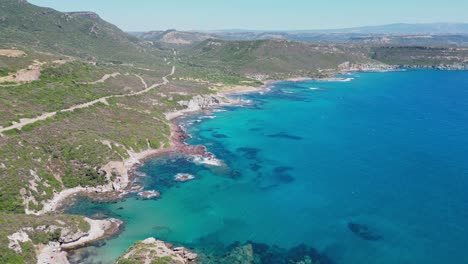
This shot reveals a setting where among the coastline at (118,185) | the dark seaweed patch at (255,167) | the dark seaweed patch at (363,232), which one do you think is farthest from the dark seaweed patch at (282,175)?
the dark seaweed patch at (363,232)

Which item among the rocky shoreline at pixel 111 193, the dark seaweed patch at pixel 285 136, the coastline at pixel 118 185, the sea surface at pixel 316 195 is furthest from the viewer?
the dark seaweed patch at pixel 285 136


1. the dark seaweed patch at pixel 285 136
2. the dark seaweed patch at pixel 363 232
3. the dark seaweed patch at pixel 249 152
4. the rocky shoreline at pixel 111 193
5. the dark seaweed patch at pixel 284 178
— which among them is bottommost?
the dark seaweed patch at pixel 363 232

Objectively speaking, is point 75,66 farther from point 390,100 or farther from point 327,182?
point 390,100

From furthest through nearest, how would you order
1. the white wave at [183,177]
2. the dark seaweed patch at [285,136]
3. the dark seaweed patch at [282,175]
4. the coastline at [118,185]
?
the dark seaweed patch at [285,136]
the dark seaweed patch at [282,175]
the white wave at [183,177]
the coastline at [118,185]

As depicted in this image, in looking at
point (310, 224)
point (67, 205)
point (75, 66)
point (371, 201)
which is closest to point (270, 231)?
point (310, 224)

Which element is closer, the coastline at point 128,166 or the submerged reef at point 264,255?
the submerged reef at point 264,255

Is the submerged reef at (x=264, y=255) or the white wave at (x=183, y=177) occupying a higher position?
the white wave at (x=183, y=177)

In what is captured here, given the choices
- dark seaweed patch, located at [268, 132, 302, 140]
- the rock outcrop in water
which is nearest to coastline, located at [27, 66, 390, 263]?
the rock outcrop in water

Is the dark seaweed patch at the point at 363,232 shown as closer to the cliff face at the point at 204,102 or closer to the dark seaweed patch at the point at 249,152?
the dark seaweed patch at the point at 249,152

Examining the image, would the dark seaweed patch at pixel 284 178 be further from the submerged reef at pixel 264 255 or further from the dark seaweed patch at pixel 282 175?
the submerged reef at pixel 264 255
